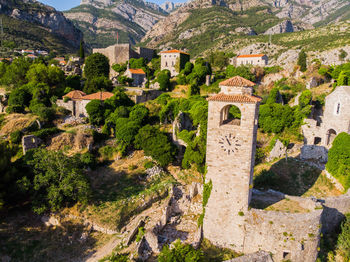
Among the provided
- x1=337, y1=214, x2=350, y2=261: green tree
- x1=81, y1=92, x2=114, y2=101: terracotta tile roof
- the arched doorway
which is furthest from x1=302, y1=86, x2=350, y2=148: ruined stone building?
x1=81, y1=92, x2=114, y2=101: terracotta tile roof

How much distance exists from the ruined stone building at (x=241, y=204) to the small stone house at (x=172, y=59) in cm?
3528

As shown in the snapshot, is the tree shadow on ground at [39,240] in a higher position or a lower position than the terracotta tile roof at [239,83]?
lower

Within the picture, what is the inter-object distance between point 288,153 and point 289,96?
14572 millimetres

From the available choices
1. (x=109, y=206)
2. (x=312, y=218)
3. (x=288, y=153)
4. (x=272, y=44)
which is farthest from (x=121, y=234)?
(x=272, y=44)

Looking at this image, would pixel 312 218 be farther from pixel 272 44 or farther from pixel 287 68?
pixel 272 44

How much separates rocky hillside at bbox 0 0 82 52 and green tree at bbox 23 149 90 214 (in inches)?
2818

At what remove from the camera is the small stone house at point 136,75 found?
41.2 metres

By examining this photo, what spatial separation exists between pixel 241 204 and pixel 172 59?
128 feet

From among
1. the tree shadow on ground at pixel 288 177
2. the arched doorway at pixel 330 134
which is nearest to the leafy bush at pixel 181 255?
the tree shadow on ground at pixel 288 177

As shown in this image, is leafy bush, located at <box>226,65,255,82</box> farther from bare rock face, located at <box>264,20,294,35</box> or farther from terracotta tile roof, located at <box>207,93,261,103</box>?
bare rock face, located at <box>264,20,294,35</box>

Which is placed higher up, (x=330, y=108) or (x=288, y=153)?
(x=330, y=108)

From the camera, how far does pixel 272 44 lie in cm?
7056

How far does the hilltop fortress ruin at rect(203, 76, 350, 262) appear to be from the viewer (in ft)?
38.3

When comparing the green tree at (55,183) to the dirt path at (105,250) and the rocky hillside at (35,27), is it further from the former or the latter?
the rocky hillside at (35,27)
